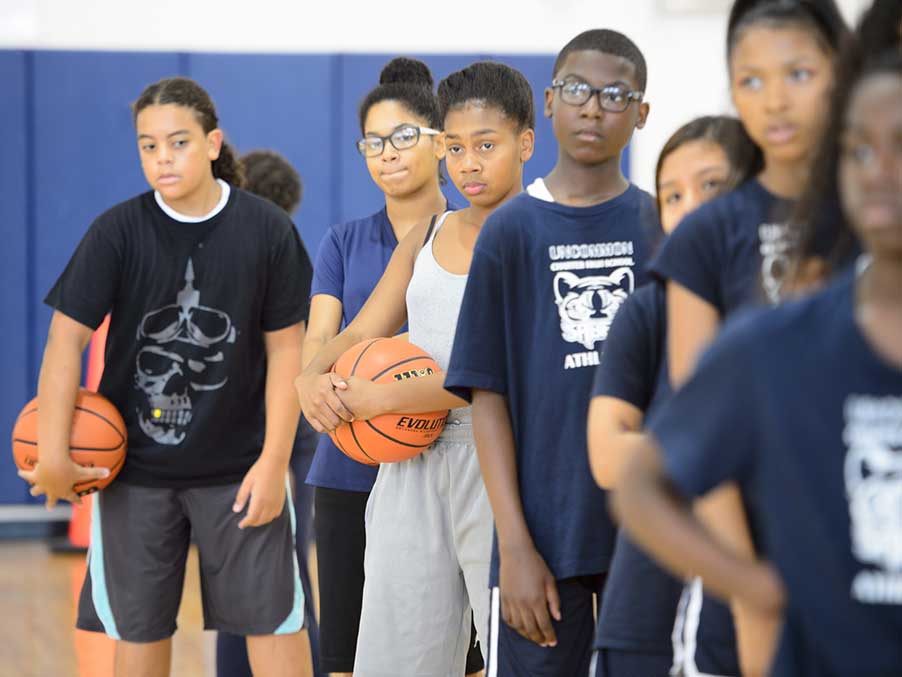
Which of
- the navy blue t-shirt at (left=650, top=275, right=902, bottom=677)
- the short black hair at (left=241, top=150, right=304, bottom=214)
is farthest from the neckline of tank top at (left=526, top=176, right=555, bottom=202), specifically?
the short black hair at (left=241, top=150, right=304, bottom=214)

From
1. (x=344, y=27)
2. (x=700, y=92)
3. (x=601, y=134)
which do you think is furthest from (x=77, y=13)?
(x=601, y=134)

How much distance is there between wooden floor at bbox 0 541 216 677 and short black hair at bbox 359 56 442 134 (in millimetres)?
1647

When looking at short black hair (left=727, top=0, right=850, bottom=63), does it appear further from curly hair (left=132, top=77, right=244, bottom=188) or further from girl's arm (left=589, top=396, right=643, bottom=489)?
curly hair (left=132, top=77, right=244, bottom=188)

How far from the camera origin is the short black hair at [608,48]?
239 centimetres

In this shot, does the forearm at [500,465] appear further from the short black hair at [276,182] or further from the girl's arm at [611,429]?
the short black hair at [276,182]

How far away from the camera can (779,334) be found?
1.20m

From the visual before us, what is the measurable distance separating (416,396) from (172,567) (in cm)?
106

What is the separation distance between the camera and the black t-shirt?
3379 millimetres

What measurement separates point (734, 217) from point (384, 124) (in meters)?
1.87

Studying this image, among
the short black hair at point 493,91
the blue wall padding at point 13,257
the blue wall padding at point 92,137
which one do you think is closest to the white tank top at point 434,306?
the short black hair at point 493,91

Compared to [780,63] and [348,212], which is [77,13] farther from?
[780,63]

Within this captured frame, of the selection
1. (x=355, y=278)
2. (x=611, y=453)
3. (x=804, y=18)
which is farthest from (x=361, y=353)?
(x=804, y=18)

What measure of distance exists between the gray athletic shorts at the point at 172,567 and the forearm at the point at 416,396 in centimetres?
85

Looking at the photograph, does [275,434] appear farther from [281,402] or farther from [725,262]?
[725,262]
